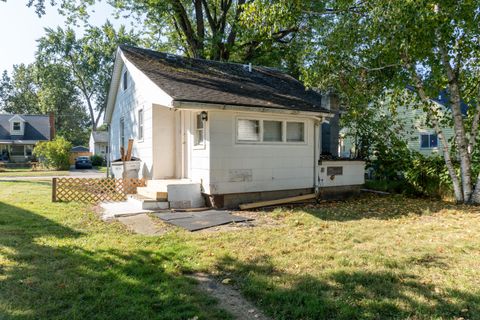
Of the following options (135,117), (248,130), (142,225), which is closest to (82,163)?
(135,117)

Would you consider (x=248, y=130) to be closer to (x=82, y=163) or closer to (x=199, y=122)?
(x=199, y=122)

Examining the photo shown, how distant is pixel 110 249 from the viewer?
5312mm

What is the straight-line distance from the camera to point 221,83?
11180 mm

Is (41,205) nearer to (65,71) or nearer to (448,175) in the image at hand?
(448,175)

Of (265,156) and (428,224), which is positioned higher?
(265,156)

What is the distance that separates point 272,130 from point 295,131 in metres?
0.94

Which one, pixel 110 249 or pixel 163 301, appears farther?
pixel 110 249

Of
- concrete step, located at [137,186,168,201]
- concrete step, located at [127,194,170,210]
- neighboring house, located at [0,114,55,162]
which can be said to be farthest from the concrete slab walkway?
neighboring house, located at [0,114,55,162]

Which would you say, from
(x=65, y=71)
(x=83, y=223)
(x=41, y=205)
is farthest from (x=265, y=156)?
(x=65, y=71)

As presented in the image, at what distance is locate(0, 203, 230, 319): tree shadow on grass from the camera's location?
10.7 ft

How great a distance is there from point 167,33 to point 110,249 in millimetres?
22287

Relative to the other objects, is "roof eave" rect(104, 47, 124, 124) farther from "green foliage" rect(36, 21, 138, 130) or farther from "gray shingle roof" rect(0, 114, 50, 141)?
"gray shingle roof" rect(0, 114, 50, 141)

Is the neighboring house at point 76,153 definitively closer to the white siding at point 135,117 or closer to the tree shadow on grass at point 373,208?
the white siding at point 135,117

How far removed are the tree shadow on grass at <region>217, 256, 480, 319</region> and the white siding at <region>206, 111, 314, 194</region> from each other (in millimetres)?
5009
